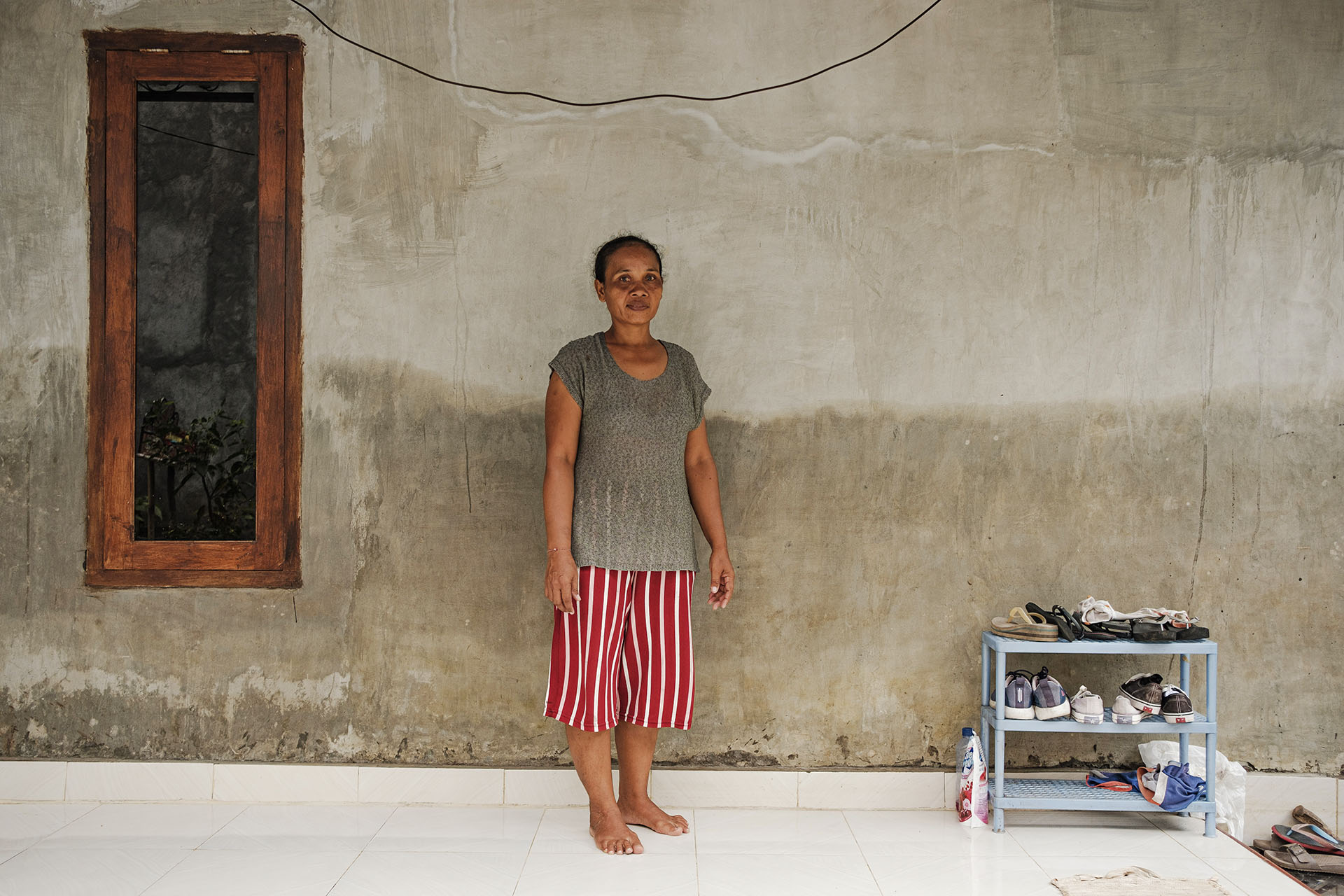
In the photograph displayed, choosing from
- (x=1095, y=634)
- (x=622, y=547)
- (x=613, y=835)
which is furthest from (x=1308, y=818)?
(x=622, y=547)

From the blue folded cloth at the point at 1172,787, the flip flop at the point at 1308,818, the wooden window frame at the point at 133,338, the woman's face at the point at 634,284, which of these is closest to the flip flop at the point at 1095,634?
the blue folded cloth at the point at 1172,787

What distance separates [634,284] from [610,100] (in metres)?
0.79

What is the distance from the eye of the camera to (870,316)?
3.11m

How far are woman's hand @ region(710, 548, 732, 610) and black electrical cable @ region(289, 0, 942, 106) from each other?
4.87ft

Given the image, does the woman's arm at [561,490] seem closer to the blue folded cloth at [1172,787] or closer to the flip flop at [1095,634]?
the flip flop at [1095,634]

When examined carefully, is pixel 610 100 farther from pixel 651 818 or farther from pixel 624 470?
pixel 651 818

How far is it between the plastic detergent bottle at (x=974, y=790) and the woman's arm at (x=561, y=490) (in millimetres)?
1306

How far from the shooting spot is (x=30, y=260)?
3.09 meters

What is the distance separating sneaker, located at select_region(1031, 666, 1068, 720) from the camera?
9.25ft

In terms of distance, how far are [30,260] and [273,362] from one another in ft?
2.78

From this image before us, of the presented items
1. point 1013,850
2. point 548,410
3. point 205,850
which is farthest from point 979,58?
point 205,850

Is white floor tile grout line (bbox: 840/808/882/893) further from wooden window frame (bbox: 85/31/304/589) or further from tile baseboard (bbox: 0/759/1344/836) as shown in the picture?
wooden window frame (bbox: 85/31/304/589)

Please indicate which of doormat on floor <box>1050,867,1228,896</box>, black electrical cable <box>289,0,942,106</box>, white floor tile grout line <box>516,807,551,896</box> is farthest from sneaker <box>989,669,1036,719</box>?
black electrical cable <box>289,0,942,106</box>

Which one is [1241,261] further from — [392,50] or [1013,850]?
[392,50]
